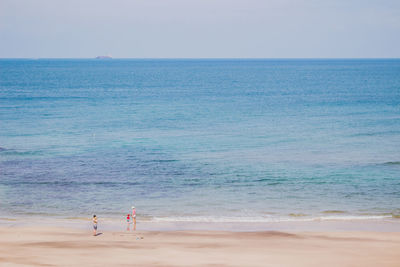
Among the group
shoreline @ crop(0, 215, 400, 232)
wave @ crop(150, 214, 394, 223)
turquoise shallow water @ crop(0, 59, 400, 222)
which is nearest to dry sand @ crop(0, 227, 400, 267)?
shoreline @ crop(0, 215, 400, 232)

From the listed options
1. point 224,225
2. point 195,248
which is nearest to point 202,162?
point 224,225

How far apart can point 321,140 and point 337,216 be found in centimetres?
2229

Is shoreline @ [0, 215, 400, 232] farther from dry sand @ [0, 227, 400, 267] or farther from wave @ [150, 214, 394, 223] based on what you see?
dry sand @ [0, 227, 400, 267]

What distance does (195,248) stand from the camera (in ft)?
82.1

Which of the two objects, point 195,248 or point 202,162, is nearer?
point 195,248

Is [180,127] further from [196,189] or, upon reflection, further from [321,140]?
[196,189]

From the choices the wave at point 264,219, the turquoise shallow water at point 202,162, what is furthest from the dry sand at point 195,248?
the turquoise shallow water at point 202,162

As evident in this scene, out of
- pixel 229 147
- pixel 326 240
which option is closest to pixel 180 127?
pixel 229 147

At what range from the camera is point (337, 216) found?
30859 millimetres

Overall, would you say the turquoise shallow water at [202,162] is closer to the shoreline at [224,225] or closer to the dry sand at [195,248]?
the shoreline at [224,225]

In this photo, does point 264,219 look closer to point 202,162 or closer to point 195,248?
point 195,248

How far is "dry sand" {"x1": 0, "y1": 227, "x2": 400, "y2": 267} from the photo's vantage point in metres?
22.9

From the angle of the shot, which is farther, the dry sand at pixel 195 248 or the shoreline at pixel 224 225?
the shoreline at pixel 224 225

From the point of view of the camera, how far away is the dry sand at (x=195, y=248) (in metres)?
22.9
